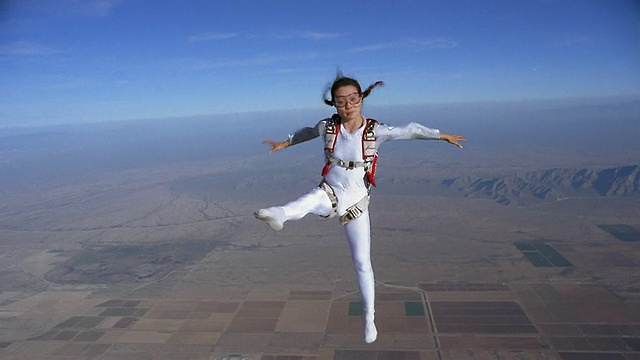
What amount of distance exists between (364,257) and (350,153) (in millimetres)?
1634

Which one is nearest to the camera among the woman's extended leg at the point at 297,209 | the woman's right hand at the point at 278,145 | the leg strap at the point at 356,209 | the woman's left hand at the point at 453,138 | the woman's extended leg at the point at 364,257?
the woman's extended leg at the point at 297,209

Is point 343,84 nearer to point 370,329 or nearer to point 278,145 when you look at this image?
point 278,145

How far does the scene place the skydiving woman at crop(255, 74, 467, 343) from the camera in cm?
544

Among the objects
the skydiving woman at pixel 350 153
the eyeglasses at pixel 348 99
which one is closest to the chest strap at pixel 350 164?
the skydiving woman at pixel 350 153

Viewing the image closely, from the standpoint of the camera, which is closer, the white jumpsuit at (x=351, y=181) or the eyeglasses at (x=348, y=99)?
the eyeglasses at (x=348, y=99)

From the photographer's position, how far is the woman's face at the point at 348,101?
17.3ft

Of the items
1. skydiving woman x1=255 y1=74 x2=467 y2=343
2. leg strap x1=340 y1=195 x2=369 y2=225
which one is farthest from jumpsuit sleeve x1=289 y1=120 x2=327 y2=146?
leg strap x1=340 y1=195 x2=369 y2=225

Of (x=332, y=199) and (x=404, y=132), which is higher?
(x=404, y=132)

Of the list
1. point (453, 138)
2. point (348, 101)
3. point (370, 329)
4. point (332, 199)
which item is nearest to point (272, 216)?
point (332, 199)

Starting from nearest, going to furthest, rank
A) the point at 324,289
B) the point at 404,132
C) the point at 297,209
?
1. the point at 297,209
2. the point at 404,132
3. the point at 324,289

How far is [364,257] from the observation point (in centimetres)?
618

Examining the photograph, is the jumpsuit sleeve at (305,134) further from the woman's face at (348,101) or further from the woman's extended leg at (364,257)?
the woman's extended leg at (364,257)

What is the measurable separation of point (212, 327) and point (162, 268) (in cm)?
4551

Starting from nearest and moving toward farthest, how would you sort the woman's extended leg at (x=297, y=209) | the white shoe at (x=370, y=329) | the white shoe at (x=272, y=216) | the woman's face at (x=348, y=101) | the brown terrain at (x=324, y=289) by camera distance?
the white shoe at (x=272, y=216) < the woman's extended leg at (x=297, y=209) < the woman's face at (x=348, y=101) < the white shoe at (x=370, y=329) < the brown terrain at (x=324, y=289)
